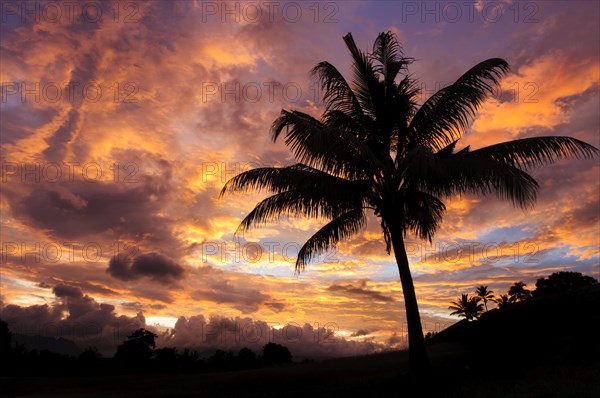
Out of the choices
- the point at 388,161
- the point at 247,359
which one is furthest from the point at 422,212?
the point at 247,359

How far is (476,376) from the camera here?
44.5 feet

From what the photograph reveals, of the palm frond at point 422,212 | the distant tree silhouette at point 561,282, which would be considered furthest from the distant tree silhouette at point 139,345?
the distant tree silhouette at point 561,282

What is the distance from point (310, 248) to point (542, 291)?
56450mm

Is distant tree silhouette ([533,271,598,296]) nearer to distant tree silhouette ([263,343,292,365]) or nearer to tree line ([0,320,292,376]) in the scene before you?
distant tree silhouette ([263,343,292,365])

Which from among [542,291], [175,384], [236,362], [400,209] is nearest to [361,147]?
[400,209]

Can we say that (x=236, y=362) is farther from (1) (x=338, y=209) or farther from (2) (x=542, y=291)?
(2) (x=542, y=291)

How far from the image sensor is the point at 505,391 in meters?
11.2

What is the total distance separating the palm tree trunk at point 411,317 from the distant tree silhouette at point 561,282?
54.3 m

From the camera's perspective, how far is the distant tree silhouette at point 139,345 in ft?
92.7

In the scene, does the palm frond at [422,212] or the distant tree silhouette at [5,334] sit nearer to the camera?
the palm frond at [422,212]

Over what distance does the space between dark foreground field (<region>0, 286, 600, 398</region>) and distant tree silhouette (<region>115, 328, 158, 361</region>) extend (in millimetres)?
10015

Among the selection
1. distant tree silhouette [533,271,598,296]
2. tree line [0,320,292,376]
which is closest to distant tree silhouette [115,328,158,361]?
tree line [0,320,292,376]

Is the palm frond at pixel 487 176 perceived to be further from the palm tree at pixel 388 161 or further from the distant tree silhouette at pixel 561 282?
the distant tree silhouette at pixel 561 282

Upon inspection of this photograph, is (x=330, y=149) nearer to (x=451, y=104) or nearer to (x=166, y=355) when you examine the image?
(x=451, y=104)
